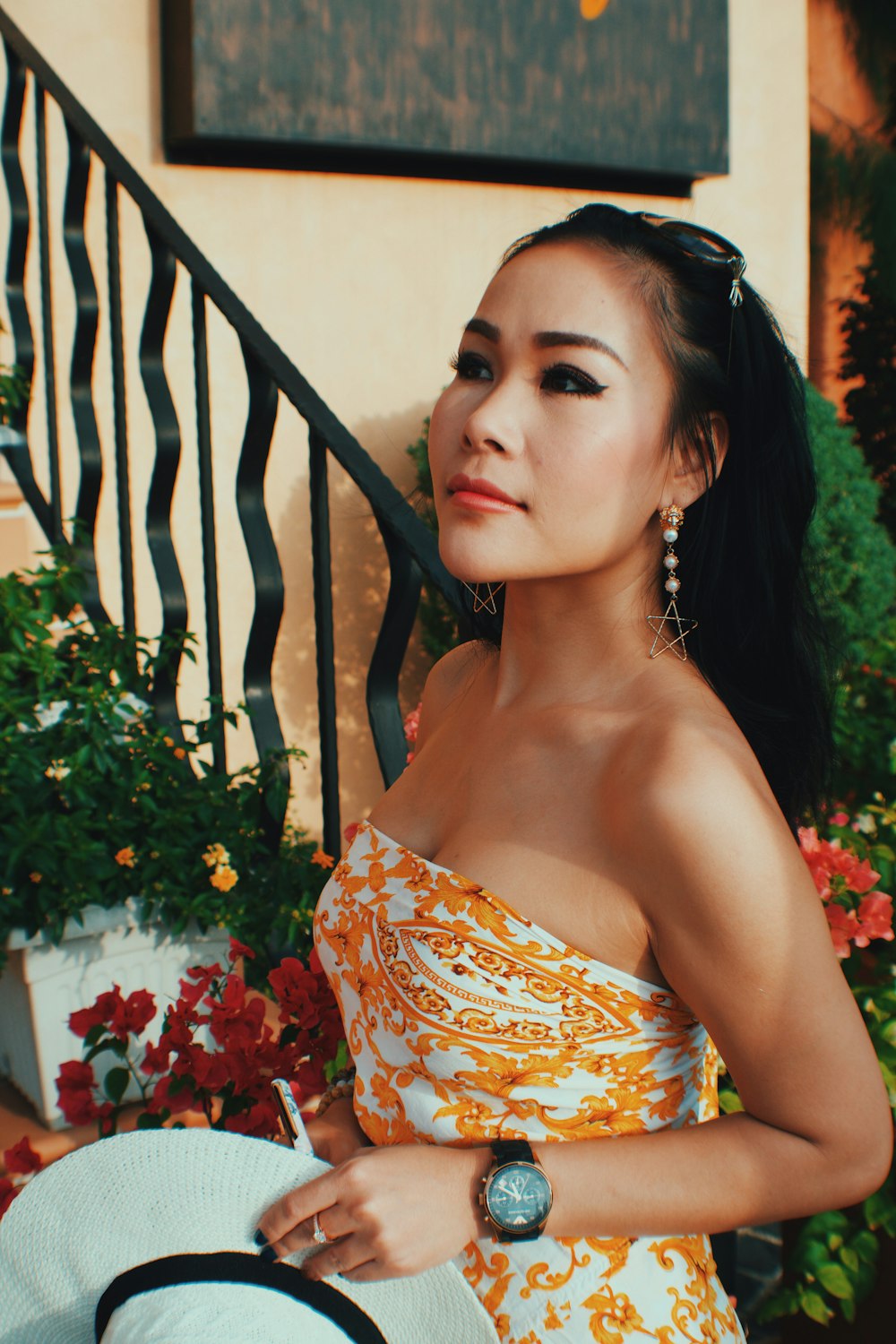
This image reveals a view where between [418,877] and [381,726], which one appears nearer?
[418,877]

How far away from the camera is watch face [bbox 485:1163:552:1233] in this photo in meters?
1.02

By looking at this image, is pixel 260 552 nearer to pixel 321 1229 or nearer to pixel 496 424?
pixel 496 424

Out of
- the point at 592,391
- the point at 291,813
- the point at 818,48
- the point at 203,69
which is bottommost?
the point at 291,813

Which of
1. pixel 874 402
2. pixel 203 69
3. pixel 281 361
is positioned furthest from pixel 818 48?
pixel 281 361

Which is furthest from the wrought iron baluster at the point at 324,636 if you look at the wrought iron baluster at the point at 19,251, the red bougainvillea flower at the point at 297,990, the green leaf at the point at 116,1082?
the wrought iron baluster at the point at 19,251

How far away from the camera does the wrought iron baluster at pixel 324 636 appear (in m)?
2.13

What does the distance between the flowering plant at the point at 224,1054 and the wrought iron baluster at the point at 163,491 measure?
964 millimetres

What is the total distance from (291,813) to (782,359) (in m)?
3.55

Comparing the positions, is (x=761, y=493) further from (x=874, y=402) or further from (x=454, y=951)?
(x=874, y=402)

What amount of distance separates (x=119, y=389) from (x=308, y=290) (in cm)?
216

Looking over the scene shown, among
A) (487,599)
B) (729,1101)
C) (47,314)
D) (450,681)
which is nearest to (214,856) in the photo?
(450,681)

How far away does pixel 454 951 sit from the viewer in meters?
1.13

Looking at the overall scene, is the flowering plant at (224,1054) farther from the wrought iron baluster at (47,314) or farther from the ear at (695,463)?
the wrought iron baluster at (47,314)

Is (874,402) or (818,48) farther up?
(818,48)
